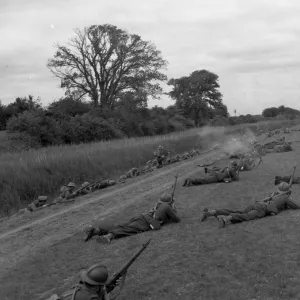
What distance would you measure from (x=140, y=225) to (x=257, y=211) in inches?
101

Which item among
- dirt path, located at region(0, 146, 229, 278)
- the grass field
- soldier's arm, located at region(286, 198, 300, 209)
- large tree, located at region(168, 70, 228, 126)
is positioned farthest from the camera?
large tree, located at region(168, 70, 228, 126)

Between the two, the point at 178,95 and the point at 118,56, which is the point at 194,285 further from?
the point at 178,95

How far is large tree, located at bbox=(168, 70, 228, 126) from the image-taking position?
60094 millimetres

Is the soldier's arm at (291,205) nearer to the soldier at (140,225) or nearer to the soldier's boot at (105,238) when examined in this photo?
the soldier at (140,225)

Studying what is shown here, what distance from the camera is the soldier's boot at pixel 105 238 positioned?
8.12 metres

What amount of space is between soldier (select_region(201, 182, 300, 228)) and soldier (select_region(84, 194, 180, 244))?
806mm

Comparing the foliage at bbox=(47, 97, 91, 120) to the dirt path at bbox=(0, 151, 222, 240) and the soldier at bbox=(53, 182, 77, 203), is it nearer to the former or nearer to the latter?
the dirt path at bbox=(0, 151, 222, 240)

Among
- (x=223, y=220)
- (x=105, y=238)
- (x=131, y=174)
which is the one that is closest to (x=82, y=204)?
(x=105, y=238)

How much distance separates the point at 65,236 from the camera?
916 cm

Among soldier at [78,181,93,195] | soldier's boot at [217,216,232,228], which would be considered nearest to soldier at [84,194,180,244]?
soldier's boot at [217,216,232,228]

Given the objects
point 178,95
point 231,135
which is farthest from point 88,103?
point 178,95

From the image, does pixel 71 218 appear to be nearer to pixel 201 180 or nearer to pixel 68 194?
pixel 68 194

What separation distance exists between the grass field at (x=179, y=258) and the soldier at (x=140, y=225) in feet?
0.57

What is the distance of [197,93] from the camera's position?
61312 mm
